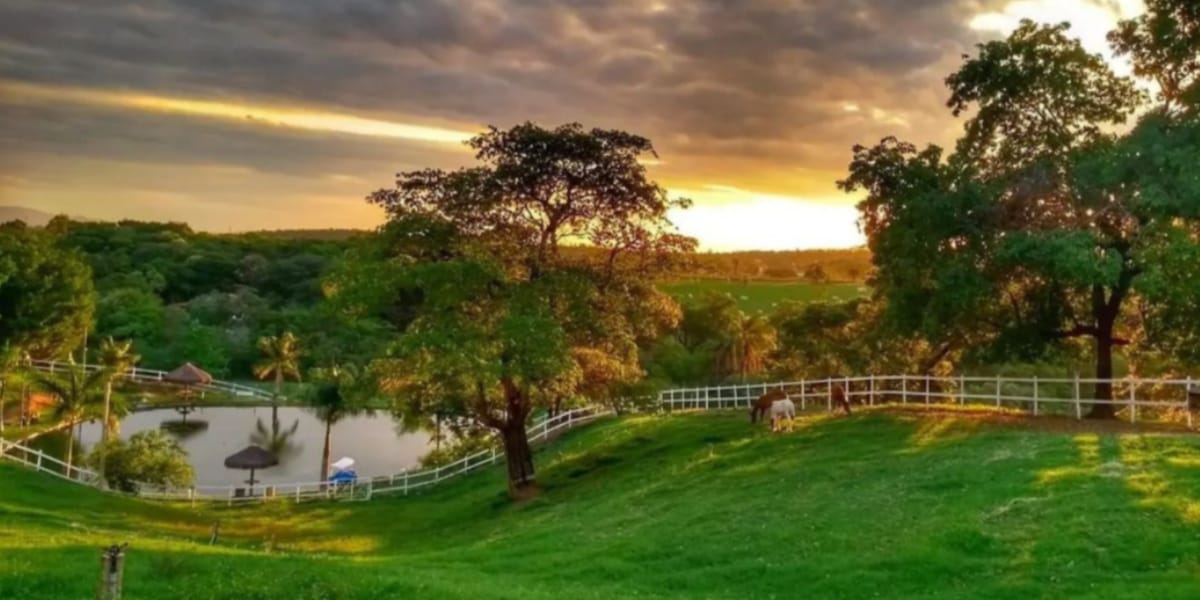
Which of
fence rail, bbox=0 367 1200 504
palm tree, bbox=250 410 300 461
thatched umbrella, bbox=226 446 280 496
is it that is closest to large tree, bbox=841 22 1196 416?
fence rail, bbox=0 367 1200 504

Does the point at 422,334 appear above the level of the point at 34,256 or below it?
below

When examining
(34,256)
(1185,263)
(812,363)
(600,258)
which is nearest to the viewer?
(1185,263)

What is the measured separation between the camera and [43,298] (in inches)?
2702

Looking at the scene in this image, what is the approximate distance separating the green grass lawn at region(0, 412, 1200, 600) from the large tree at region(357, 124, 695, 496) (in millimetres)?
5048

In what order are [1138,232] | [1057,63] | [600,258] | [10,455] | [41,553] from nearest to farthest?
1. [41,553]
2. [1138,232]
3. [1057,63]
4. [600,258]
5. [10,455]

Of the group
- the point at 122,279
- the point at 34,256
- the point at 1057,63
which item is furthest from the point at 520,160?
the point at 122,279

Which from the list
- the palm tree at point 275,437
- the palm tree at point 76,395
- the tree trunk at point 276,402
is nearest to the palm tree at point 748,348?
the palm tree at point 275,437

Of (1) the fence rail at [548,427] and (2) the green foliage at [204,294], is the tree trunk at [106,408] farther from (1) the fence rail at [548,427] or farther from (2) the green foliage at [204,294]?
(2) the green foliage at [204,294]

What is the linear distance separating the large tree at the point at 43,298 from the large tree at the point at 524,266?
43.3 m

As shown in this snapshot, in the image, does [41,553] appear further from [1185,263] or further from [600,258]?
[1185,263]

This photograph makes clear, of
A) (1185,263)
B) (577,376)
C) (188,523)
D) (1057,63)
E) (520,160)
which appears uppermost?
(1057,63)

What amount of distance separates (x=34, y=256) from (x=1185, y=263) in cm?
6992

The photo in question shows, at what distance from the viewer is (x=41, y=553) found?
57.9ft

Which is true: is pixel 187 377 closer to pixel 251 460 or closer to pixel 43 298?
pixel 43 298
